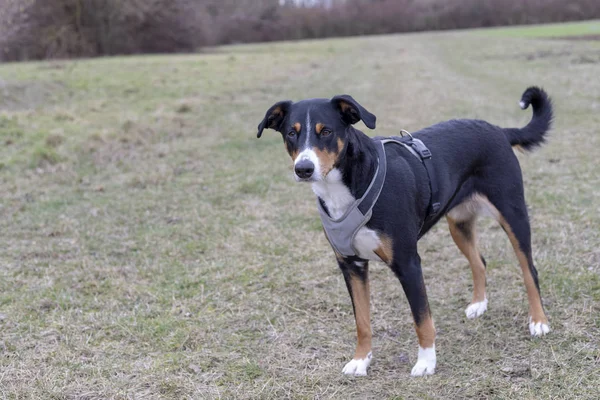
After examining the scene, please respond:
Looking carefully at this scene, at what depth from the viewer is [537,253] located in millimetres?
5289

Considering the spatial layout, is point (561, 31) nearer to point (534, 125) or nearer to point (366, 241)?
point (534, 125)

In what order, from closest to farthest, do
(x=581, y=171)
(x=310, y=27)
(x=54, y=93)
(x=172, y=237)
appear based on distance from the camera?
(x=172, y=237) < (x=581, y=171) < (x=54, y=93) < (x=310, y=27)

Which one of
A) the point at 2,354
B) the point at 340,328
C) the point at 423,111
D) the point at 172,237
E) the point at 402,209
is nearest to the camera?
the point at 402,209

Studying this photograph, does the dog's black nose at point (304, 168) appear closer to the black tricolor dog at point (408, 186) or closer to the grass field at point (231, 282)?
the black tricolor dog at point (408, 186)

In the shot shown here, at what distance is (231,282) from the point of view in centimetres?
518

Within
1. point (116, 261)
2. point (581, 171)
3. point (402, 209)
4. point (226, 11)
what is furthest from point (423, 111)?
point (226, 11)

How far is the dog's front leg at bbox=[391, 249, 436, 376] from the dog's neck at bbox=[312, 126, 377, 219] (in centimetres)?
43

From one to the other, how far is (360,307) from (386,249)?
535 millimetres

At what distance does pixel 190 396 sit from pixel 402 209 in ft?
5.56

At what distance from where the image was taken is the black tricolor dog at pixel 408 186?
11.4ft

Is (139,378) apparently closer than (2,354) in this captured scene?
Yes

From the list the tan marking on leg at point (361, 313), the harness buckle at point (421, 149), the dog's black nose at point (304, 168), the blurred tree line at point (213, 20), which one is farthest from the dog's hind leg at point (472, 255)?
the blurred tree line at point (213, 20)

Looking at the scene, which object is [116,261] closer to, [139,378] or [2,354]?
[2,354]

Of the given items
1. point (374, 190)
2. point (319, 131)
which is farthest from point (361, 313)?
point (319, 131)
